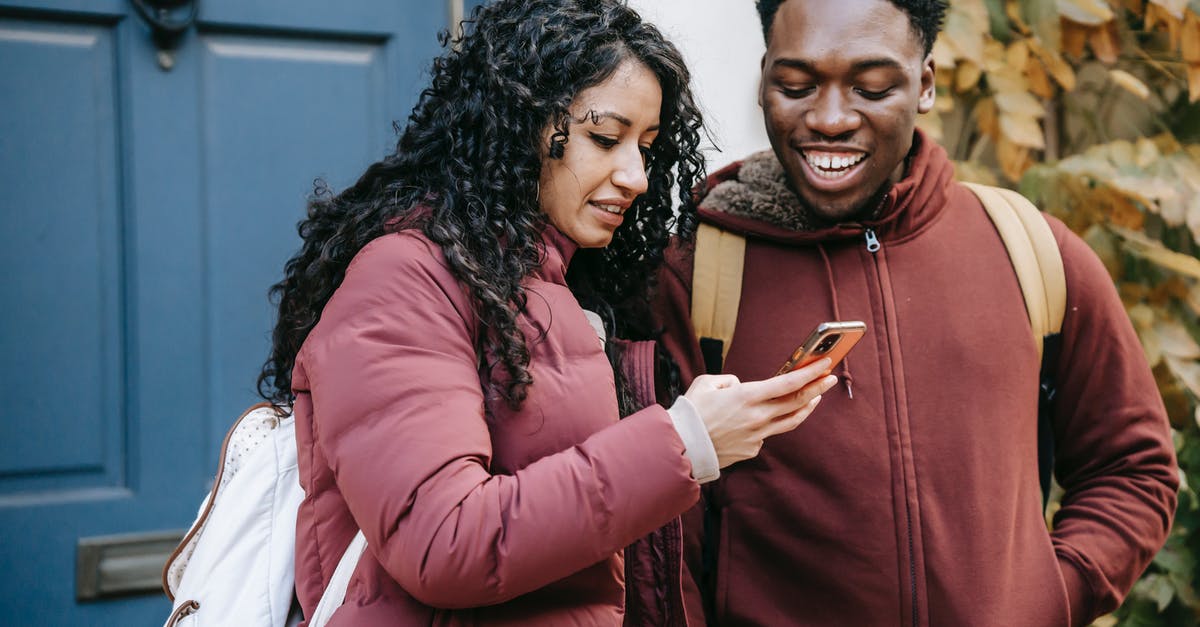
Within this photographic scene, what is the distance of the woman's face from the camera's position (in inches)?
56.8

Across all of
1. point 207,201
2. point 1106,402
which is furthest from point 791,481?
point 207,201

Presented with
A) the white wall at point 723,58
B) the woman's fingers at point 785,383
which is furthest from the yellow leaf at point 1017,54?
the woman's fingers at point 785,383

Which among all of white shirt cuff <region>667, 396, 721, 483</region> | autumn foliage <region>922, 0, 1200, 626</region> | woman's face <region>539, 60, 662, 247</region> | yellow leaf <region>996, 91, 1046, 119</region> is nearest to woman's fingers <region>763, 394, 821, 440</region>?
white shirt cuff <region>667, 396, 721, 483</region>

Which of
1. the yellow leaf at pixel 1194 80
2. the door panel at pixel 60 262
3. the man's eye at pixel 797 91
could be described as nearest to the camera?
the man's eye at pixel 797 91

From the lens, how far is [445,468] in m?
1.16

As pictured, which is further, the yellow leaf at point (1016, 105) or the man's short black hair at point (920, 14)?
the yellow leaf at point (1016, 105)

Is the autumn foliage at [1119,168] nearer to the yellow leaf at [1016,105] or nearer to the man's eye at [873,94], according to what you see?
the yellow leaf at [1016,105]

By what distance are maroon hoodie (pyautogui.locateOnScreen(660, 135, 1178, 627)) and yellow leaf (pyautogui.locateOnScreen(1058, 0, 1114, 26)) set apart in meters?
0.98

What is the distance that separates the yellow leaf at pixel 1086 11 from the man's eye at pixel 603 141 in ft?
5.59

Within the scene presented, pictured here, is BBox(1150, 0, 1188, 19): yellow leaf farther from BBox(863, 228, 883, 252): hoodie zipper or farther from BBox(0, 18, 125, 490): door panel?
BBox(0, 18, 125, 490): door panel

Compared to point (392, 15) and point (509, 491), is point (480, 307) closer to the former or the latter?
point (509, 491)

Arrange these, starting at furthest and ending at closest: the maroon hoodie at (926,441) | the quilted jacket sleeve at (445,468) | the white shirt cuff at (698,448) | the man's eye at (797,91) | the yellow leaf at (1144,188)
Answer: the yellow leaf at (1144,188), the man's eye at (797,91), the maroon hoodie at (926,441), the white shirt cuff at (698,448), the quilted jacket sleeve at (445,468)

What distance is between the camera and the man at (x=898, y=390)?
170 centimetres

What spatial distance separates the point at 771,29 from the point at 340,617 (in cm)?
127
